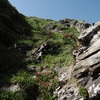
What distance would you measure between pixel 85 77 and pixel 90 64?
1165mm

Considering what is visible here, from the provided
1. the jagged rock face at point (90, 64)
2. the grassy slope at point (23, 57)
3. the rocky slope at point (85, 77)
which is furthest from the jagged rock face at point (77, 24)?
the rocky slope at point (85, 77)

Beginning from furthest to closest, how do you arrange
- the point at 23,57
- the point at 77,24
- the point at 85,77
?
the point at 77,24 → the point at 23,57 → the point at 85,77

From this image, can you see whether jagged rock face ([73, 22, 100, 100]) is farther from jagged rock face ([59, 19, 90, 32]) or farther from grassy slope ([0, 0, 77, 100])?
jagged rock face ([59, 19, 90, 32])

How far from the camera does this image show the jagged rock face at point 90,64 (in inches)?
675

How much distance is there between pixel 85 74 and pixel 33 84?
5.48m

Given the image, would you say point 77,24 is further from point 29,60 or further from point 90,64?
point 90,64

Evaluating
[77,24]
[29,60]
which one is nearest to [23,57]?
[29,60]

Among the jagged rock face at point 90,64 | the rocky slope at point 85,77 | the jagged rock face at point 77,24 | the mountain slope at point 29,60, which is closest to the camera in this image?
the rocky slope at point 85,77

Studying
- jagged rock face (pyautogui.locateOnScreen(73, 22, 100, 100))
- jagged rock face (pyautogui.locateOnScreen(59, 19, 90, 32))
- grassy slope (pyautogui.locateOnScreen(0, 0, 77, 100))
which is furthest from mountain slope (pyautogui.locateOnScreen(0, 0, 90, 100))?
jagged rock face (pyautogui.locateOnScreen(59, 19, 90, 32))

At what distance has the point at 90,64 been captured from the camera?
18.7 meters

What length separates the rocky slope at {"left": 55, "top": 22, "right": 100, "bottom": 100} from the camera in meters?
17.0

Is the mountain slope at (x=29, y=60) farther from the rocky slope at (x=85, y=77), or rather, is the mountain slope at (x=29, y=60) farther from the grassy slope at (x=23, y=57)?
the rocky slope at (x=85, y=77)

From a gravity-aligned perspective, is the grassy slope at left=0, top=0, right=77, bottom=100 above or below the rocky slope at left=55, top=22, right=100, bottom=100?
above

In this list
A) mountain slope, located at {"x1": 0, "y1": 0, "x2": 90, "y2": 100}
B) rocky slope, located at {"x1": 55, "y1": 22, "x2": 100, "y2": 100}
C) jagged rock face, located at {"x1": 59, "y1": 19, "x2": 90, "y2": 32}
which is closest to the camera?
rocky slope, located at {"x1": 55, "y1": 22, "x2": 100, "y2": 100}
